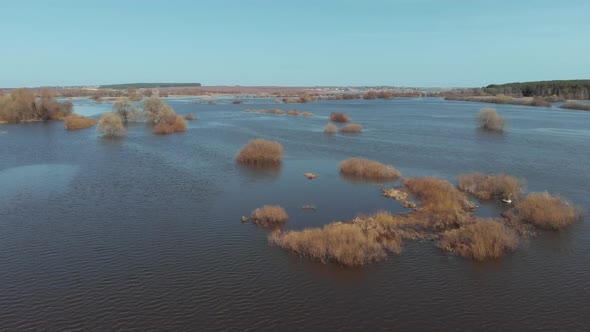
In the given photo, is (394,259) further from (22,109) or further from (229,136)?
(22,109)

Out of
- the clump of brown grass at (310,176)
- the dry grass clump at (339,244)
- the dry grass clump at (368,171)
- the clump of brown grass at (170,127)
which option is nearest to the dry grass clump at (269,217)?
the dry grass clump at (339,244)

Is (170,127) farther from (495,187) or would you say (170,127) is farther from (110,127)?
(495,187)

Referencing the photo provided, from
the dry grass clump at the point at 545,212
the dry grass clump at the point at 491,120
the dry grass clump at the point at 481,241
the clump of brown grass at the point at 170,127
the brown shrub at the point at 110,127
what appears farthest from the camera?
the dry grass clump at the point at 491,120

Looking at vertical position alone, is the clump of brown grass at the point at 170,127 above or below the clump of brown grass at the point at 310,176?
above

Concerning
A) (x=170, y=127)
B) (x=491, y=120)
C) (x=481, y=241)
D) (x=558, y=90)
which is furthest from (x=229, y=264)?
(x=558, y=90)

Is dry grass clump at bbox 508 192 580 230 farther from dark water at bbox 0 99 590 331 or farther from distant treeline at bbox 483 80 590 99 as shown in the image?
distant treeline at bbox 483 80 590 99

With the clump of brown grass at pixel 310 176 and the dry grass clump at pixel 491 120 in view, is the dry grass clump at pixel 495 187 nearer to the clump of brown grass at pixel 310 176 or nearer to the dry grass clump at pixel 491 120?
the clump of brown grass at pixel 310 176

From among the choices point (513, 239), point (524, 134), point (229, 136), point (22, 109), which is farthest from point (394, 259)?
point (22, 109)
